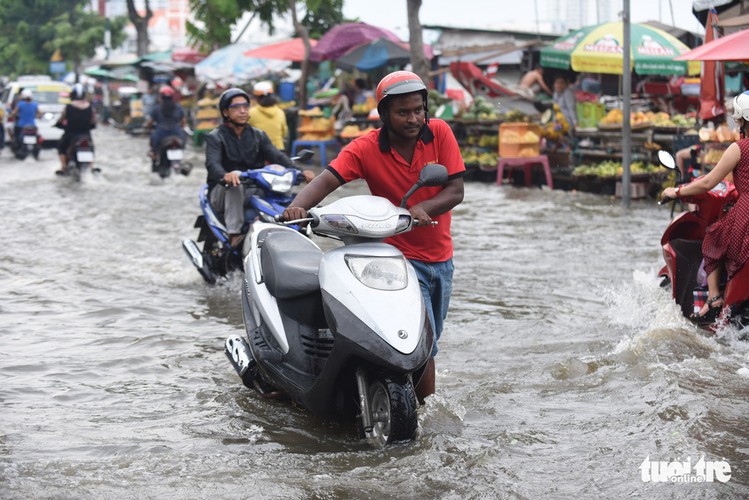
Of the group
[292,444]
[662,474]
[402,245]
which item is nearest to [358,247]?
[402,245]

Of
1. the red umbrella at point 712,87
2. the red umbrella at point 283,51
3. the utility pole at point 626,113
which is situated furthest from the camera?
the red umbrella at point 283,51

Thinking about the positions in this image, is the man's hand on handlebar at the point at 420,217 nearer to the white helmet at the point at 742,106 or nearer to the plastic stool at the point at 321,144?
the white helmet at the point at 742,106

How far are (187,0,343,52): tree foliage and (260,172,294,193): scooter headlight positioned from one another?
25304mm

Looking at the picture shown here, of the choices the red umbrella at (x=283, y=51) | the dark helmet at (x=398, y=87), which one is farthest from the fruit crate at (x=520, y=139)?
the dark helmet at (x=398, y=87)

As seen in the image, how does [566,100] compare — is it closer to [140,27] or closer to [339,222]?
[339,222]

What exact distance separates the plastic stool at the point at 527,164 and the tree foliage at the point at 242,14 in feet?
53.8

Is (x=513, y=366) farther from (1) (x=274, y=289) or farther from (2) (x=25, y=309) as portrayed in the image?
(2) (x=25, y=309)

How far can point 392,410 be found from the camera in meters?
4.32

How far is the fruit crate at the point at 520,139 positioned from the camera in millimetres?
16578

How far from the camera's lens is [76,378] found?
6055 millimetres

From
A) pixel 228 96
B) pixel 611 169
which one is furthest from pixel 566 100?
pixel 228 96

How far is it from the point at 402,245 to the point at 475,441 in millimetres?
935

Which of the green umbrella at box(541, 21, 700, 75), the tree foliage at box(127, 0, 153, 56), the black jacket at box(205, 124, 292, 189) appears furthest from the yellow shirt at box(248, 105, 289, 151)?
the tree foliage at box(127, 0, 153, 56)

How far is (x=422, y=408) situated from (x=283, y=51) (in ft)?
72.2
